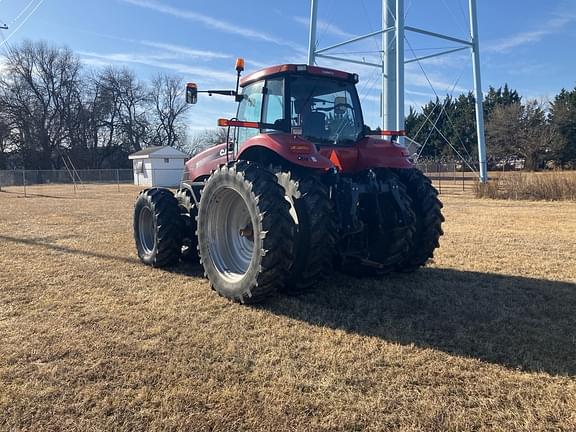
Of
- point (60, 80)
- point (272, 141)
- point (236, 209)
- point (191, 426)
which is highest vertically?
point (60, 80)

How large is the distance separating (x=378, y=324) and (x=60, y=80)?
221ft

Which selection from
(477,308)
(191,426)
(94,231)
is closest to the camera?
(191,426)

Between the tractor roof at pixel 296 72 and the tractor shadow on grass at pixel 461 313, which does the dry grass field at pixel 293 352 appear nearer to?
the tractor shadow on grass at pixel 461 313

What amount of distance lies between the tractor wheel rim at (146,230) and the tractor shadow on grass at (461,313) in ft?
9.63

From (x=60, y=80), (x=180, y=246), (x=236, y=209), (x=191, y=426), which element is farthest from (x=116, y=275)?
(x=60, y=80)

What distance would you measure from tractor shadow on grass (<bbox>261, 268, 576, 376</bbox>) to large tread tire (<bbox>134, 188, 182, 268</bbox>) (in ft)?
7.20

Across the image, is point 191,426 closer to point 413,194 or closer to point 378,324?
point 378,324

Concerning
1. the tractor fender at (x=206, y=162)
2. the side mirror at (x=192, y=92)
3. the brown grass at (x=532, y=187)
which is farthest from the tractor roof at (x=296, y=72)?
the brown grass at (x=532, y=187)

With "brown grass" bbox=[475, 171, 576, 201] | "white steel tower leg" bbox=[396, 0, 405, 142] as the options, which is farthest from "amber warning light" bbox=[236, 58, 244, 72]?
"brown grass" bbox=[475, 171, 576, 201]

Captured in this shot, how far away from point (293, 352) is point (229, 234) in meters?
2.17

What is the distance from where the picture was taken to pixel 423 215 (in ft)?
18.1

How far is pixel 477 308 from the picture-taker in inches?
187

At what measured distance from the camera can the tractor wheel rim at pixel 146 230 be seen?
278 inches

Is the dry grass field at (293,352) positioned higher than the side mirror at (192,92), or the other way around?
the side mirror at (192,92)
